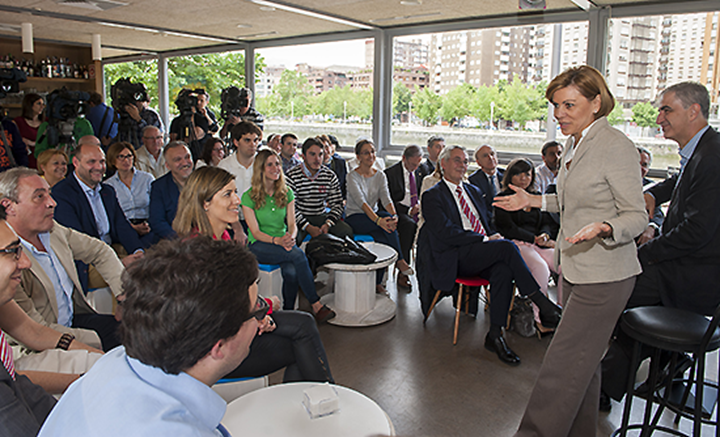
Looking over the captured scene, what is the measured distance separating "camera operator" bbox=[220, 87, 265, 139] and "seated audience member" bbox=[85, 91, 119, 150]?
130 cm

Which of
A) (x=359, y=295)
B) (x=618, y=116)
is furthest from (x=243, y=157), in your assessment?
(x=618, y=116)

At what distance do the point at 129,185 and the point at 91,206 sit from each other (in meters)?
0.92

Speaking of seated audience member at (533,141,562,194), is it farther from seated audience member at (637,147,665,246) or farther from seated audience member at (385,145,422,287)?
seated audience member at (385,145,422,287)

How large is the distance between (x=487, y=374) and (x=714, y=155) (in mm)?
1649

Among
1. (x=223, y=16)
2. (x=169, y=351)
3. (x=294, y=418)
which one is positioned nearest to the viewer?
(x=169, y=351)

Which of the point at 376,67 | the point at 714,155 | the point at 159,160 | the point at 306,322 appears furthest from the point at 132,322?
the point at 376,67

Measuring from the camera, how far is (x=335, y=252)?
12.3 feet

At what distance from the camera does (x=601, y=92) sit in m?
1.85

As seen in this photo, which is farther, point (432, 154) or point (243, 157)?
point (432, 154)

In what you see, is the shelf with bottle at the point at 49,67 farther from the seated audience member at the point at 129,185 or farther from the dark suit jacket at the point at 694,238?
the dark suit jacket at the point at 694,238

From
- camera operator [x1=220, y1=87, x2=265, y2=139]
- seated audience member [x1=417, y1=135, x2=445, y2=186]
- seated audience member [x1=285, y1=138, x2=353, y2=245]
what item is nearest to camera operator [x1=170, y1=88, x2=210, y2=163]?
camera operator [x1=220, y1=87, x2=265, y2=139]

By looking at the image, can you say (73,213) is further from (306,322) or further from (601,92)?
(601,92)

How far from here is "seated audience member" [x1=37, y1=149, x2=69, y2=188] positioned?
354cm

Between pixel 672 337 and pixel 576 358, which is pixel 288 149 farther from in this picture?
pixel 672 337
